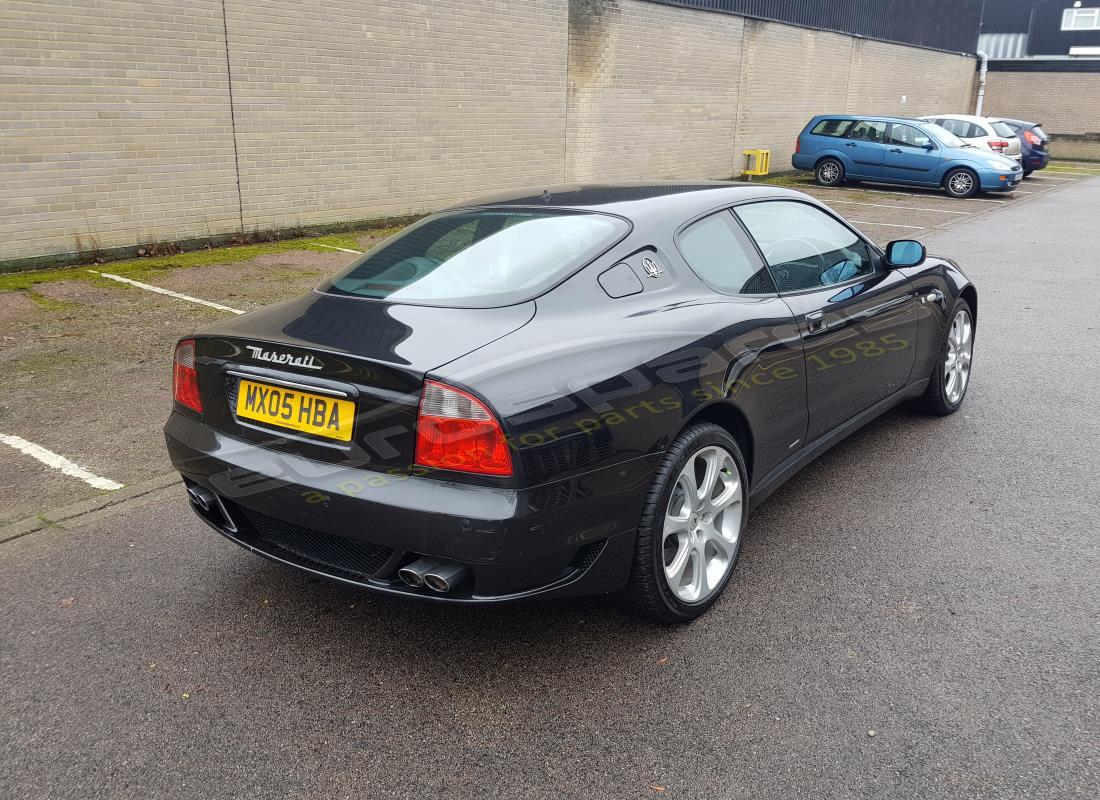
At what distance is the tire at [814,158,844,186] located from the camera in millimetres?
20594

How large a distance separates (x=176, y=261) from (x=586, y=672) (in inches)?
330

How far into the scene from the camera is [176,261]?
32.4 ft

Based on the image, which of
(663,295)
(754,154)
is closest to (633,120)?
(754,154)

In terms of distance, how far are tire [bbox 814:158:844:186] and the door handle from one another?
1805 centimetres

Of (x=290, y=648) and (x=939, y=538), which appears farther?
(x=939, y=538)

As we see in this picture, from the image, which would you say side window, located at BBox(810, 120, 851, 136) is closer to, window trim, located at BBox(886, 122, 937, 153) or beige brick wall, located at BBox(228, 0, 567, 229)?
window trim, located at BBox(886, 122, 937, 153)

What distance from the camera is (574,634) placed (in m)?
3.20

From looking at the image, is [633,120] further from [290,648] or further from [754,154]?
[290,648]

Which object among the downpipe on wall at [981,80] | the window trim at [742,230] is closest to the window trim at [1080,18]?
the downpipe on wall at [981,80]

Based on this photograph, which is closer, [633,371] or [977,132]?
[633,371]

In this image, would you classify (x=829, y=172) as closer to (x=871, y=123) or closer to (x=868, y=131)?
(x=868, y=131)

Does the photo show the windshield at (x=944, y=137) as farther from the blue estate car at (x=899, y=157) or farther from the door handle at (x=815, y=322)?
the door handle at (x=815, y=322)

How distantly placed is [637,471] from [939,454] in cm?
266

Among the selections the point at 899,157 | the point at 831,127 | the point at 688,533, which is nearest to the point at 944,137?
the point at 899,157
